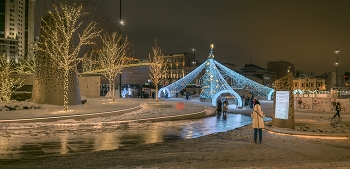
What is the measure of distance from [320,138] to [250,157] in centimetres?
508

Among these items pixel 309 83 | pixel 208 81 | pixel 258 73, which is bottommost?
pixel 208 81

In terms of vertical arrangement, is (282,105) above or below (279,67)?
below

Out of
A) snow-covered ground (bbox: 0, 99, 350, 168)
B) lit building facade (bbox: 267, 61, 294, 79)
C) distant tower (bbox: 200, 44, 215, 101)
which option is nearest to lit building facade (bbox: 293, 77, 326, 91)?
lit building facade (bbox: 267, 61, 294, 79)

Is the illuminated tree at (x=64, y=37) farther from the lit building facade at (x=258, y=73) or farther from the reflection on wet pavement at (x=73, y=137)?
the lit building facade at (x=258, y=73)

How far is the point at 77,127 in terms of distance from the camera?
46.6ft

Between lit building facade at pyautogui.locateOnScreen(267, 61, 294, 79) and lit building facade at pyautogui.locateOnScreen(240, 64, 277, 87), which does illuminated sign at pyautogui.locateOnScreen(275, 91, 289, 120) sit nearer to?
lit building facade at pyautogui.locateOnScreen(240, 64, 277, 87)

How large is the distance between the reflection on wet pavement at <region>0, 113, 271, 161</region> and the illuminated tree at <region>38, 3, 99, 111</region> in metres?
4.51

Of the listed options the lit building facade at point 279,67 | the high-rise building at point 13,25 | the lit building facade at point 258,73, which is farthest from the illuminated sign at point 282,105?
the high-rise building at point 13,25

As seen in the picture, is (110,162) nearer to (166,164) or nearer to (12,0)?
(166,164)

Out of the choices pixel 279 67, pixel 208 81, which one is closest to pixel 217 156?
pixel 208 81

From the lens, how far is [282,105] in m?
14.1

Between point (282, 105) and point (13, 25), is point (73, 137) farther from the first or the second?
point (13, 25)

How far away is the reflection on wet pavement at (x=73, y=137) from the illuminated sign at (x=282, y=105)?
3324 millimetres

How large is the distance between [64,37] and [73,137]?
10132mm
